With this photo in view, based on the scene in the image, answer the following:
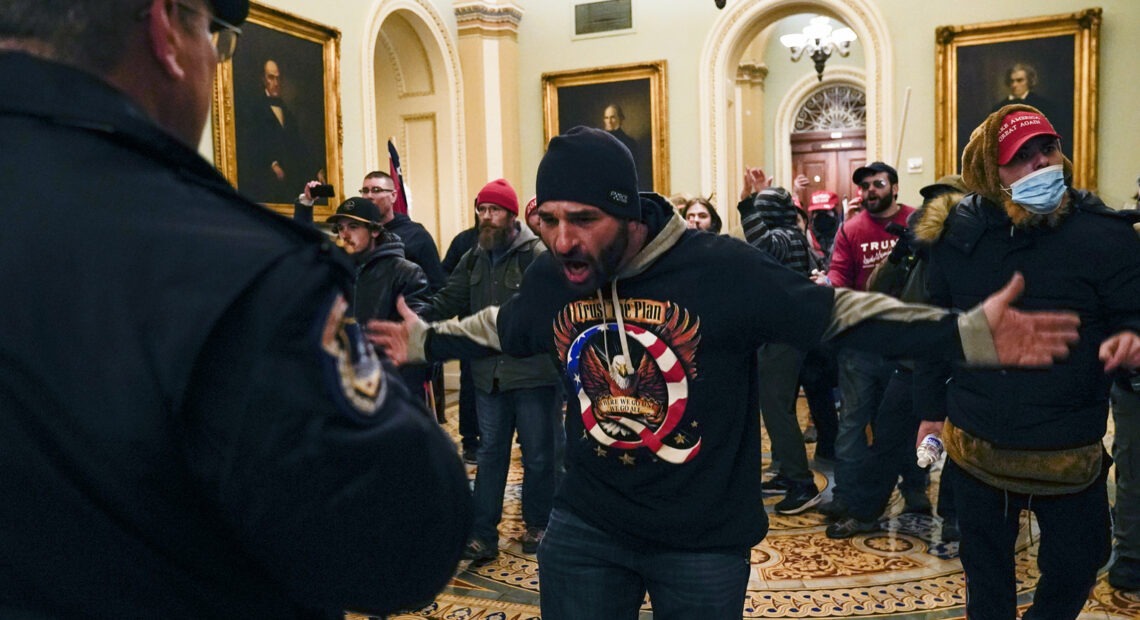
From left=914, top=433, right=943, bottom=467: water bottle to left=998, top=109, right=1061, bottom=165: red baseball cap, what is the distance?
898mm

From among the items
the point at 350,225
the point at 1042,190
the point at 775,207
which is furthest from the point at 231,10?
the point at 775,207

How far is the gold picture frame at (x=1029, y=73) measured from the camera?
9367 millimetres

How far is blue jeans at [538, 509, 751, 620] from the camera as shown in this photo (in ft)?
7.10

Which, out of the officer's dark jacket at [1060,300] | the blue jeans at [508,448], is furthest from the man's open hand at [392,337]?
the blue jeans at [508,448]

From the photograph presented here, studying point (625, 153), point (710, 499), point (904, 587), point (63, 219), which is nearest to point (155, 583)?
point (63, 219)

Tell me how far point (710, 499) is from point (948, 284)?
1.30m

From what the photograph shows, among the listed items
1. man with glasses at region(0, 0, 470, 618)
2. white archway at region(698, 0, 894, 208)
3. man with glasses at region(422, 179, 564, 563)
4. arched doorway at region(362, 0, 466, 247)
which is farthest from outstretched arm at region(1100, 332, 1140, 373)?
arched doorway at region(362, 0, 466, 247)

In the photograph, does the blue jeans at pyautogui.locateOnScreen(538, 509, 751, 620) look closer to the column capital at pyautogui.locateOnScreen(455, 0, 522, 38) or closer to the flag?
the flag

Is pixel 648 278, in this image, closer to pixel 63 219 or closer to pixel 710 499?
pixel 710 499

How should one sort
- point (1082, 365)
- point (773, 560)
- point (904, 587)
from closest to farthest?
1. point (1082, 365)
2. point (904, 587)
3. point (773, 560)

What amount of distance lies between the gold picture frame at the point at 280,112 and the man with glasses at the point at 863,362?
441 cm

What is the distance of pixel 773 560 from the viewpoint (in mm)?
4531

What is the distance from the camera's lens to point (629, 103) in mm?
11117

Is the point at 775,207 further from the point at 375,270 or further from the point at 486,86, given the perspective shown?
the point at 486,86
